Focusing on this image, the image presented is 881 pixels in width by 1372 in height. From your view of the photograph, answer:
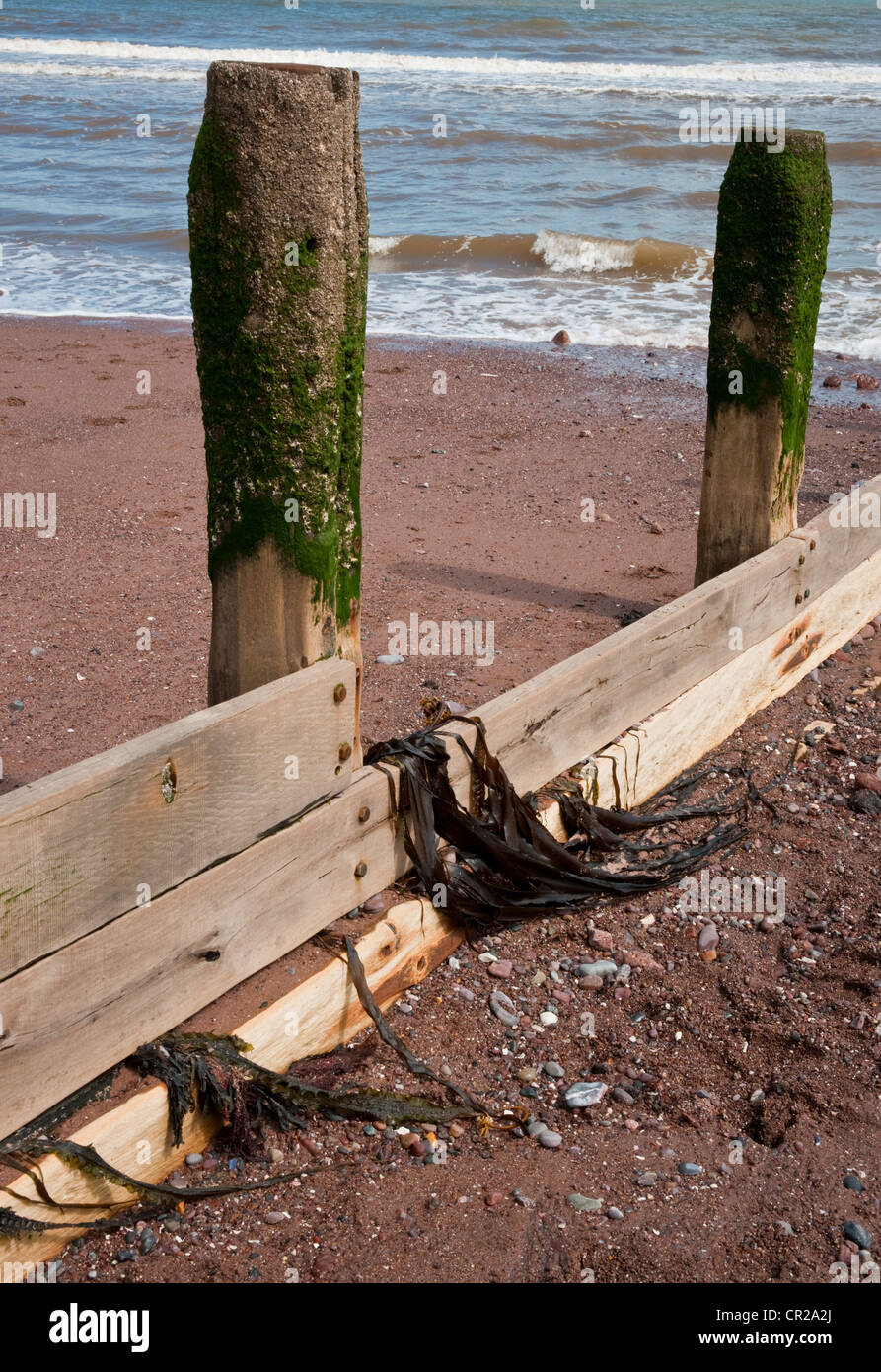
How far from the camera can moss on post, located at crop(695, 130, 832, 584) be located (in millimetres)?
5273

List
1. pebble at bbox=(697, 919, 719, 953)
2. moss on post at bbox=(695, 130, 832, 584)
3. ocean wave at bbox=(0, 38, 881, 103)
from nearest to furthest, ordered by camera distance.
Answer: pebble at bbox=(697, 919, 719, 953), moss on post at bbox=(695, 130, 832, 584), ocean wave at bbox=(0, 38, 881, 103)

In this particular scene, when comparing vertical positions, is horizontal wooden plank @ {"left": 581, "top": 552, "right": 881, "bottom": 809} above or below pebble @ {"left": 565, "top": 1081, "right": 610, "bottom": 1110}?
above

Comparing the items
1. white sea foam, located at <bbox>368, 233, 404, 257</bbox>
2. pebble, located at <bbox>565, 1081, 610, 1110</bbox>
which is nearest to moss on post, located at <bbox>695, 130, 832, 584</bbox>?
pebble, located at <bbox>565, 1081, 610, 1110</bbox>

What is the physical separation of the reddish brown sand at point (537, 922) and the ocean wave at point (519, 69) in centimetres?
2374

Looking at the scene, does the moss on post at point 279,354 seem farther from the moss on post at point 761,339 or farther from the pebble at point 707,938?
the moss on post at point 761,339

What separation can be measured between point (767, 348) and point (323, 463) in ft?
9.10

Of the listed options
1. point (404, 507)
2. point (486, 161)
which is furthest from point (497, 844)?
point (486, 161)

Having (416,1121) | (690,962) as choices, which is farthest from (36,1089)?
(690,962)

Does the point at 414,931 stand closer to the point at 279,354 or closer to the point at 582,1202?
the point at 582,1202

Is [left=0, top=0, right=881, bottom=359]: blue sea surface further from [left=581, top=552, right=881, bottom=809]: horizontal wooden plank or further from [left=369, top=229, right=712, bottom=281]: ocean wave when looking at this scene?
[left=581, top=552, right=881, bottom=809]: horizontal wooden plank

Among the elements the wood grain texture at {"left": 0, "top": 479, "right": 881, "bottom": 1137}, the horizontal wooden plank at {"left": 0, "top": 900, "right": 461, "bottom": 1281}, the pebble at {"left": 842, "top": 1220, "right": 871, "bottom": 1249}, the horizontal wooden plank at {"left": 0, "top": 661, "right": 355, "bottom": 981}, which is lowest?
the pebble at {"left": 842, "top": 1220, "right": 871, "bottom": 1249}

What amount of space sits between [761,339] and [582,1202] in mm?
3742

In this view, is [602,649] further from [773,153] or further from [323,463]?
[773,153]

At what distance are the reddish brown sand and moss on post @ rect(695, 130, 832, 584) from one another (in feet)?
3.07
